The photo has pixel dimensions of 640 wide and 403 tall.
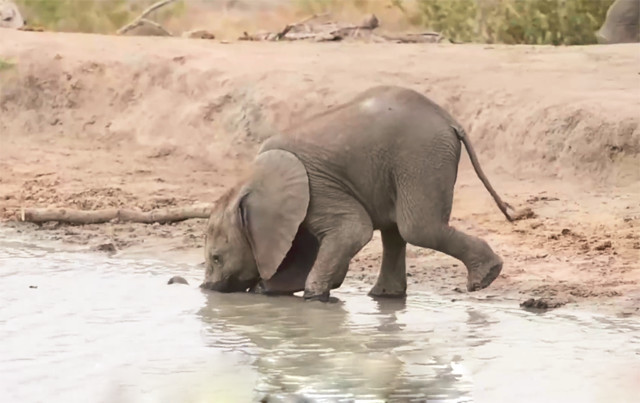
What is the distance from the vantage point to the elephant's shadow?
5.79 metres

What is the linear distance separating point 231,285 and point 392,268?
89 cm

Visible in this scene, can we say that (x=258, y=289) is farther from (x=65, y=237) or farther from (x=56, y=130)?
(x=56, y=130)

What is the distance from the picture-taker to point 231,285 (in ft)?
25.6

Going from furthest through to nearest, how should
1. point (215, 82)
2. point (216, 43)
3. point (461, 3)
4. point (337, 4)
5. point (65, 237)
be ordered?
point (337, 4)
point (461, 3)
point (216, 43)
point (215, 82)
point (65, 237)

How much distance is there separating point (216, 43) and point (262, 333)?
23.9ft

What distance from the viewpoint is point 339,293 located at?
26.3 feet

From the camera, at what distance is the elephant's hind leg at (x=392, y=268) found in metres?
7.82

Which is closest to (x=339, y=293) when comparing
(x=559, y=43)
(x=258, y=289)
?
(x=258, y=289)

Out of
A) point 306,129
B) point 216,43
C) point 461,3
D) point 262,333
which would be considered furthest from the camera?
point 461,3

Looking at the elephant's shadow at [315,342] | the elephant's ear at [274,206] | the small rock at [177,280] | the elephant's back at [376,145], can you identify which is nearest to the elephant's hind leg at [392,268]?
the elephant's shadow at [315,342]

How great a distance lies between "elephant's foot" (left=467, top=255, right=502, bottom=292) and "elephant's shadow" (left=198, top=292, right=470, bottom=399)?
15.7 inches

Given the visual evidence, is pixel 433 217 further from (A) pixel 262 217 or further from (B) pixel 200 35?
(B) pixel 200 35

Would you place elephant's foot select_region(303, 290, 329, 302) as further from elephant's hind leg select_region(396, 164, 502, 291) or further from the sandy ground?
the sandy ground

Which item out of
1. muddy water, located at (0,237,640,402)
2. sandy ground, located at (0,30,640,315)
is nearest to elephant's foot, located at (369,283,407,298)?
muddy water, located at (0,237,640,402)
